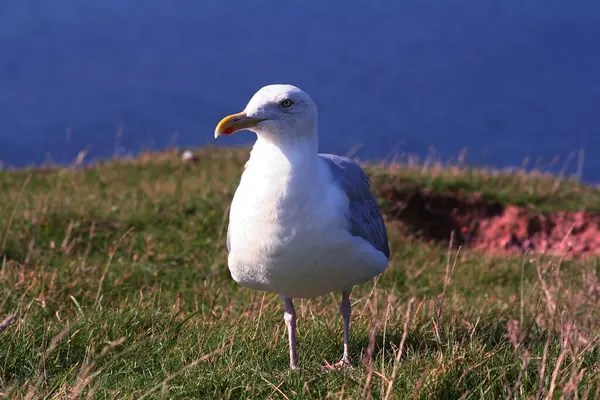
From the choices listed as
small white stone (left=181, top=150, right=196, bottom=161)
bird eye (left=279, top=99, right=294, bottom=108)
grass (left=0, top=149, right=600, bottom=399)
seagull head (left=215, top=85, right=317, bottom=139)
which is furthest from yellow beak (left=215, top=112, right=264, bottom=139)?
small white stone (left=181, top=150, right=196, bottom=161)

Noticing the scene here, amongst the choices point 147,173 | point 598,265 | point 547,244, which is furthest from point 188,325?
point 147,173

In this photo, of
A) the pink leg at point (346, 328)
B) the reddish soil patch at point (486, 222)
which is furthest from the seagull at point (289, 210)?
the reddish soil patch at point (486, 222)

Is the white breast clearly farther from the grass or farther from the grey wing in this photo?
the grass

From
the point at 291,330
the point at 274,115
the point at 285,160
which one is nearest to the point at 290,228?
the point at 285,160

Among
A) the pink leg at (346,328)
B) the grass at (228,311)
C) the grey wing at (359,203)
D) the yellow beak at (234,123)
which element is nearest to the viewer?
the grass at (228,311)

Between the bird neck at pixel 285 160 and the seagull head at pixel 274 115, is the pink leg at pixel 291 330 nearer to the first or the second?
the bird neck at pixel 285 160

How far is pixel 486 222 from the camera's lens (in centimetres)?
1122

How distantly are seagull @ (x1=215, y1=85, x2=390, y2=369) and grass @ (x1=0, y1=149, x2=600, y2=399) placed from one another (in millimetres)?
438

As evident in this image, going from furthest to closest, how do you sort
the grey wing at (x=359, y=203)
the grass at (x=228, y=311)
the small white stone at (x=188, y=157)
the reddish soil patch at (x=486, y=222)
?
the small white stone at (x=188, y=157)
the reddish soil patch at (x=486, y=222)
the grey wing at (x=359, y=203)
the grass at (x=228, y=311)

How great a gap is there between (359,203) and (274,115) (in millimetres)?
926

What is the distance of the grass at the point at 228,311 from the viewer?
14.1 ft

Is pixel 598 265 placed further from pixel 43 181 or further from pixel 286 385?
pixel 43 181

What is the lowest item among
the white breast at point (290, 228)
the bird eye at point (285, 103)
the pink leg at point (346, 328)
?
the pink leg at point (346, 328)

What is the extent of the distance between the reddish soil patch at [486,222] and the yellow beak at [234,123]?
6.27 meters
